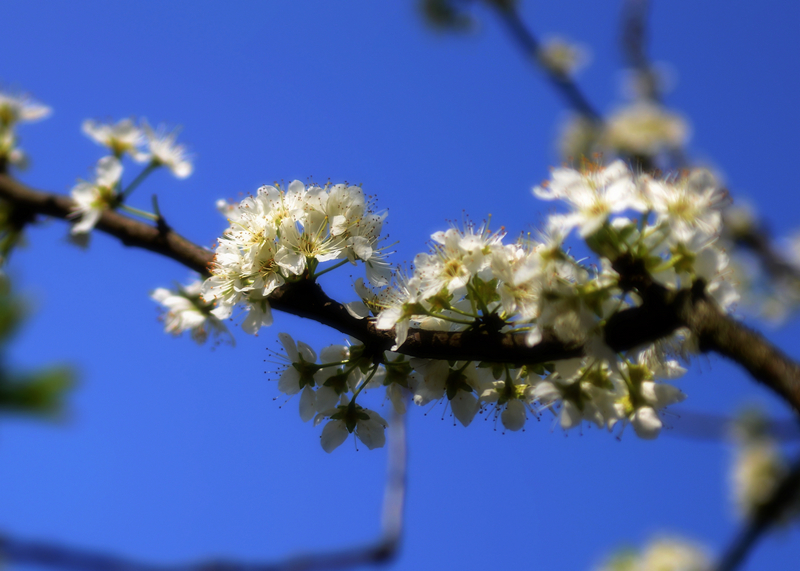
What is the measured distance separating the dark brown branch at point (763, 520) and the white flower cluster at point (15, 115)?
10.1ft

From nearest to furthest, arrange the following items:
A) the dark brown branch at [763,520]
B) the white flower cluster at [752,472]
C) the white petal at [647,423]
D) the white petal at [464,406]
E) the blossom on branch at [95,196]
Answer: the dark brown branch at [763,520], the white petal at [647,423], the white petal at [464,406], the blossom on branch at [95,196], the white flower cluster at [752,472]

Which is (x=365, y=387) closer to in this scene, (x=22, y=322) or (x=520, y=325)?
(x=520, y=325)

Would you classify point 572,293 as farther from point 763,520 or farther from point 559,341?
point 763,520

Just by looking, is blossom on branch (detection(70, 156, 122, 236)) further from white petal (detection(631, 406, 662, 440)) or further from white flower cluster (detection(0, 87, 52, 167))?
white petal (detection(631, 406, 662, 440))

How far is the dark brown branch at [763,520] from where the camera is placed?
3.88ft

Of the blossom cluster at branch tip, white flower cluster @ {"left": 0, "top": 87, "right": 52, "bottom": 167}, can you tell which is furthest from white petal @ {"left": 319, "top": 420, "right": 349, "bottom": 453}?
white flower cluster @ {"left": 0, "top": 87, "right": 52, "bottom": 167}

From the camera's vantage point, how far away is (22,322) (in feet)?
7.09

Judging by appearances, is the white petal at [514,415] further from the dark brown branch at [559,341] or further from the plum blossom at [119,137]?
the plum blossom at [119,137]

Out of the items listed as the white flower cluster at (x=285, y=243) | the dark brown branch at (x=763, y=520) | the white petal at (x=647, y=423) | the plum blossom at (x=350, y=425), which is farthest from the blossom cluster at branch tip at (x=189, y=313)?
the dark brown branch at (x=763, y=520)

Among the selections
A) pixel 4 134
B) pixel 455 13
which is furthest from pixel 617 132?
pixel 4 134

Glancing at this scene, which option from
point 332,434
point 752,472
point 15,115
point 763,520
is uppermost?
point 752,472

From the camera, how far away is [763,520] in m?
1.16

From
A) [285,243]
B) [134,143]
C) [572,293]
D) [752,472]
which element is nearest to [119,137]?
[134,143]

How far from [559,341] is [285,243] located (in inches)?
29.7
